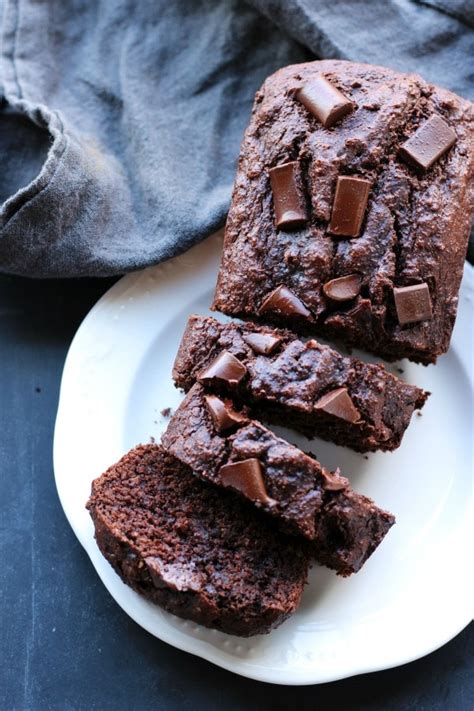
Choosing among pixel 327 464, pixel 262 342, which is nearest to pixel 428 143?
pixel 262 342

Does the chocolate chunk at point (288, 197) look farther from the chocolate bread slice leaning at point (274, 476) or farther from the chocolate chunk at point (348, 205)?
the chocolate bread slice leaning at point (274, 476)

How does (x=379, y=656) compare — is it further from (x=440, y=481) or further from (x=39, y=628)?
(x=39, y=628)

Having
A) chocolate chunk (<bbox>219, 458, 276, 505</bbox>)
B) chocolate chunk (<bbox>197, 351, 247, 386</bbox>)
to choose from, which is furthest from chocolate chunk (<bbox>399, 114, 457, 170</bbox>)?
chocolate chunk (<bbox>219, 458, 276, 505</bbox>)

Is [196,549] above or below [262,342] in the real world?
below

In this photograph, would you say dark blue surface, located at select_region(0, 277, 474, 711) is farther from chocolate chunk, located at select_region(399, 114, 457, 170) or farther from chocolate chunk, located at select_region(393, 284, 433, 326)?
chocolate chunk, located at select_region(399, 114, 457, 170)

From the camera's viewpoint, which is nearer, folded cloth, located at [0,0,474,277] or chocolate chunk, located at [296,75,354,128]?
chocolate chunk, located at [296,75,354,128]

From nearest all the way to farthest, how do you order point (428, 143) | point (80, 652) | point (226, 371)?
point (226, 371)
point (428, 143)
point (80, 652)

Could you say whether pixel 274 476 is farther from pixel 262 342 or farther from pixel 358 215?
pixel 358 215

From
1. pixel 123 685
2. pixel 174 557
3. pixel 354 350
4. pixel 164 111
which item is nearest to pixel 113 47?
pixel 164 111
